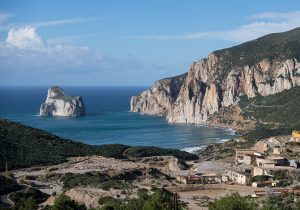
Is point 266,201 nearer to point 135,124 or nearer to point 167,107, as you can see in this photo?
point 135,124

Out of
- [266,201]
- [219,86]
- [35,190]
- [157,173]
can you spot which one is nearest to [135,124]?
[219,86]

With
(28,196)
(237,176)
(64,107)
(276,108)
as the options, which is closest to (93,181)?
(28,196)

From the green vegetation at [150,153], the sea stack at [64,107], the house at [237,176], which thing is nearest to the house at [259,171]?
the house at [237,176]

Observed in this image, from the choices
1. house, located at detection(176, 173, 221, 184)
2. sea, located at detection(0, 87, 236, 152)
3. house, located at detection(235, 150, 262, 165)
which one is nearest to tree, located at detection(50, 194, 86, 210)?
house, located at detection(176, 173, 221, 184)

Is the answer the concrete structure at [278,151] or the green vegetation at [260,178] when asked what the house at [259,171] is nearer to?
the green vegetation at [260,178]

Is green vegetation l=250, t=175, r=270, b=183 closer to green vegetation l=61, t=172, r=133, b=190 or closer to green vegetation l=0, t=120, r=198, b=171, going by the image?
green vegetation l=61, t=172, r=133, b=190
